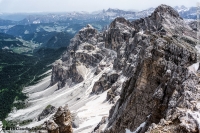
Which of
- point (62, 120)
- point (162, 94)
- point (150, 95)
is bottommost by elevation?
point (62, 120)

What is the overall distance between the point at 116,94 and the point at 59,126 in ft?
145

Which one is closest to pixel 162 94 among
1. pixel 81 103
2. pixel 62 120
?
pixel 62 120

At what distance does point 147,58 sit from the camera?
140 ft

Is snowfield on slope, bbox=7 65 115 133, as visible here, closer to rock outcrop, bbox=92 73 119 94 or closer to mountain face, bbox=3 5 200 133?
mountain face, bbox=3 5 200 133

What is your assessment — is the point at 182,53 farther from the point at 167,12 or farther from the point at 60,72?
the point at 60,72

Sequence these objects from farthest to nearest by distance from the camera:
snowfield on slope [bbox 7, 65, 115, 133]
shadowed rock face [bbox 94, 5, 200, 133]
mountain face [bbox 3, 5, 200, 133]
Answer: snowfield on slope [bbox 7, 65, 115, 133] → mountain face [bbox 3, 5, 200, 133] → shadowed rock face [bbox 94, 5, 200, 133]

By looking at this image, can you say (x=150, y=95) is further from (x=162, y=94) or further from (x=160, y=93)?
(x=162, y=94)

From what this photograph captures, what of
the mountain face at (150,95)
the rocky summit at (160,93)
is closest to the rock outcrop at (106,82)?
the mountain face at (150,95)

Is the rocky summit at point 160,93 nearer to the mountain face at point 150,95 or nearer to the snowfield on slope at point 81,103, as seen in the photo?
the mountain face at point 150,95

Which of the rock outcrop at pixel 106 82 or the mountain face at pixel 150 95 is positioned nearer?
the mountain face at pixel 150 95

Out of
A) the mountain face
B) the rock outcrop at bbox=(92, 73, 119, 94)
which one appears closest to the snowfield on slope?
the mountain face

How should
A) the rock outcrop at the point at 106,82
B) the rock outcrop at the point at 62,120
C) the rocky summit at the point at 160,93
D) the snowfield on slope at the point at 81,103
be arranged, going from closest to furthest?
the rocky summit at the point at 160,93, the rock outcrop at the point at 62,120, the snowfield on slope at the point at 81,103, the rock outcrop at the point at 106,82

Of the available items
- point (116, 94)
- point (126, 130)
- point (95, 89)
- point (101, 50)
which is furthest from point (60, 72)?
point (126, 130)

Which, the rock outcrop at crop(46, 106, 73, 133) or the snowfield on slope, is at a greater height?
the rock outcrop at crop(46, 106, 73, 133)
